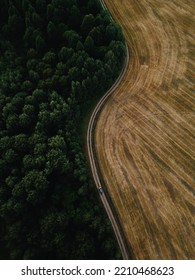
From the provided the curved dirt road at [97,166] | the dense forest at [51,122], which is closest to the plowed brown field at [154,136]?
the curved dirt road at [97,166]

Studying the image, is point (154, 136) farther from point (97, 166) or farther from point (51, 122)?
point (51, 122)

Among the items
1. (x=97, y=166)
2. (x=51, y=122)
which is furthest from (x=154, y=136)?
(x=51, y=122)

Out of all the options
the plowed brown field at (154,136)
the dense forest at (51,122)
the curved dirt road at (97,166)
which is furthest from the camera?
the plowed brown field at (154,136)

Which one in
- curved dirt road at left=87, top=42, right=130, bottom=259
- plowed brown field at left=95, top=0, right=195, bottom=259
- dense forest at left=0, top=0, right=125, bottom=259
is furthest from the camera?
plowed brown field at left=95, top=0, right=195, bottom=259

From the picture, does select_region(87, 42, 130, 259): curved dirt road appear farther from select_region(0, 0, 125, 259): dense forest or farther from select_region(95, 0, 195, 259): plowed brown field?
select_region(0, 0, 125, 259): dense forest

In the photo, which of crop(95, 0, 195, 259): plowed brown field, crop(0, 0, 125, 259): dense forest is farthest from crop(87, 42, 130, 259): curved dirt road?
crop(0, 0, 125, 259): dense forest

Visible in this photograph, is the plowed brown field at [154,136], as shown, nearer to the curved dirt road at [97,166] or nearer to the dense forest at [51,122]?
the curved dirt road at [97,166]

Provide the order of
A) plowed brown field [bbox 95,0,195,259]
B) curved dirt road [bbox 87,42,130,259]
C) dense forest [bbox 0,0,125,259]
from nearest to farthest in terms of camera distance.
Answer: dense forest [bbox 0,0,125,259]
curved dirt road [bbox 87,42,130,259]
plowed brown field [bbox 95,0,195,259]
